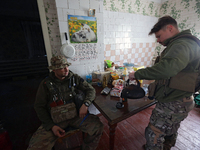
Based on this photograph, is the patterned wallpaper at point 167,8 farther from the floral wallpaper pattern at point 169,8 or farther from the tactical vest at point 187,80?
the tactical vest at point 187,80

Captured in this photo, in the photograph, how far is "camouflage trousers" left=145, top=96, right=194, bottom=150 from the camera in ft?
3.45

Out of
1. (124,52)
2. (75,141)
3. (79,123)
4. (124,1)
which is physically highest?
(124,1)

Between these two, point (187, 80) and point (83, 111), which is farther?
point (83, 111)

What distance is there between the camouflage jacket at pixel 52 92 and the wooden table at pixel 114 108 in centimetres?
19

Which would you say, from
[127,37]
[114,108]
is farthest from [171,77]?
[127,37]

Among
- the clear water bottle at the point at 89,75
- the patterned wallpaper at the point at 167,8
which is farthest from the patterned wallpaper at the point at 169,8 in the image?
the clear water bottle at the point at 89,75

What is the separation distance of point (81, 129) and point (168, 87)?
1.20 meters

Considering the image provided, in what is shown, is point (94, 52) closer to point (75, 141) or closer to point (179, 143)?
point (75, 141)

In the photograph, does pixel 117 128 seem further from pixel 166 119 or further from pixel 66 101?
pixel 66 101

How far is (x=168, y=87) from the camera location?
1.05 meters

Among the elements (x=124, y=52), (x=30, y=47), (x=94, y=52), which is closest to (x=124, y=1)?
(x=124, y=52)

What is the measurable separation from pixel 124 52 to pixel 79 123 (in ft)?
7.79

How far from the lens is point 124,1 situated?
8.43 ft

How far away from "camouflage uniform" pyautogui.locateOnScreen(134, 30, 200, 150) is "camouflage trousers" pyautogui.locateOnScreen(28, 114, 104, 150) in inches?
26.7
